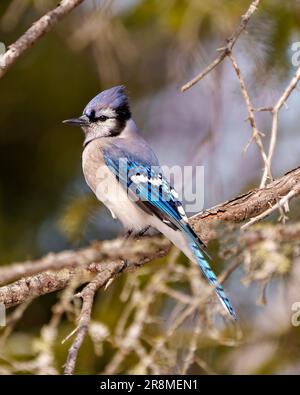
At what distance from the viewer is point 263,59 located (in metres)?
2.68

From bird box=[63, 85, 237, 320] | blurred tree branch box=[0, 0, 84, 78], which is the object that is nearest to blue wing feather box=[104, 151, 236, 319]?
bird box=[63, 85, 237, 320]

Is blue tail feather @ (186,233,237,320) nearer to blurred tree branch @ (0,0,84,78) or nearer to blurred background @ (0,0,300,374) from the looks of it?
blurred background @ (0,0,300,374)

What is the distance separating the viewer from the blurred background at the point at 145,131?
265cm

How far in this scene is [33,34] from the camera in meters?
1.96

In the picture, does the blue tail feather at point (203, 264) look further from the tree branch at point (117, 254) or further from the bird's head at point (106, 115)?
the bird's head at point (106, 115)

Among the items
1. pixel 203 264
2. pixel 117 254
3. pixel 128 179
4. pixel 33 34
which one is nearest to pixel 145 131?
pixel 128 179

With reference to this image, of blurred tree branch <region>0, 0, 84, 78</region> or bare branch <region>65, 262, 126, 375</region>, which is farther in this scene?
blurred tree branch <region>0, 0, 84, 78</region>

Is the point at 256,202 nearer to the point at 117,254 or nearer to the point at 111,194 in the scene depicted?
the point at 111,194

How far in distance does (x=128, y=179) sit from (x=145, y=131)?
1.65 meters

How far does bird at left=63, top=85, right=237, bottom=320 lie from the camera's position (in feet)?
7.54

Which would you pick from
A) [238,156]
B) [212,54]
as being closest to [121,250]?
[238,156]

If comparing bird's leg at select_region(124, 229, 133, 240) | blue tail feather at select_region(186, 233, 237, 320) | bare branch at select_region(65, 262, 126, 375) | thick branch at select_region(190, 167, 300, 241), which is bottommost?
bare branch at select_region(65, 262, 126, 375)
